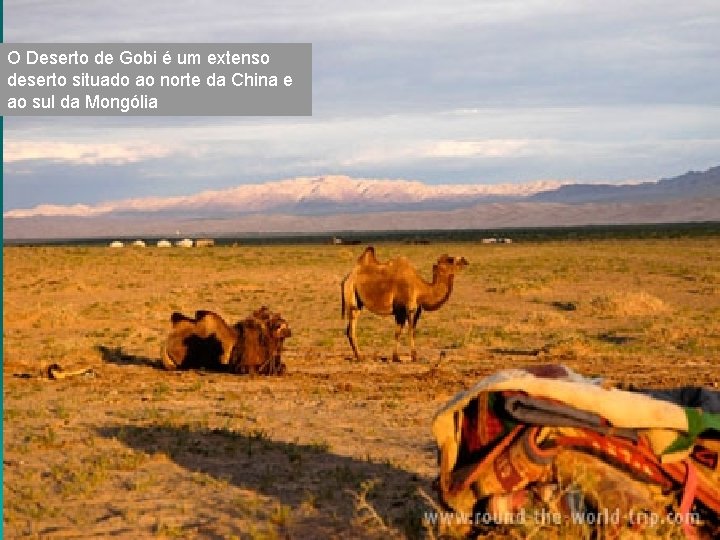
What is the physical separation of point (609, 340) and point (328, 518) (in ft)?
49.8

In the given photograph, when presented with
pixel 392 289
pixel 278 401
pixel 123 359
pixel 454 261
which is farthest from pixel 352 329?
pixel 278 401

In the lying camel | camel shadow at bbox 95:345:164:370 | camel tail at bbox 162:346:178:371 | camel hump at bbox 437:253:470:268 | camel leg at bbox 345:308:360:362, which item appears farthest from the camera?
camel hump at bbox 437:253:470:268

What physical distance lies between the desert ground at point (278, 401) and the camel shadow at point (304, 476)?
0.02 meters

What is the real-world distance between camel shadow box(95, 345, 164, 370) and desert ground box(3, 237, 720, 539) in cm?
3

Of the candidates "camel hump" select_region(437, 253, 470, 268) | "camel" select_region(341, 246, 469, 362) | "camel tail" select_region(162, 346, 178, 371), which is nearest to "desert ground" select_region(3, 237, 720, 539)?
"camel tail" select_region(162, 346, 178, 371)

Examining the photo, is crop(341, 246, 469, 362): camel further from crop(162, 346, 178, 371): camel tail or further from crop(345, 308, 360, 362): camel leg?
crop(162, 346, 178, 371): camel tail

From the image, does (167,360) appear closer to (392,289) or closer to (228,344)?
(228,344)

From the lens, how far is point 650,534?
6410 mm

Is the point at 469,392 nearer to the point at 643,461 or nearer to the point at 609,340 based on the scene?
the point at 643,461

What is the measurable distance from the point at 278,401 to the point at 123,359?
19.9 ft

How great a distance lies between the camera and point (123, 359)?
1920cm

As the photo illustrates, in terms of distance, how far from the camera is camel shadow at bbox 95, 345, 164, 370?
725 inches

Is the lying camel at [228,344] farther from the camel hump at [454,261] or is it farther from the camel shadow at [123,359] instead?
the camel hump at [454,261]

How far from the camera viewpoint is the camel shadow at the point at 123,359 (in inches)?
725
